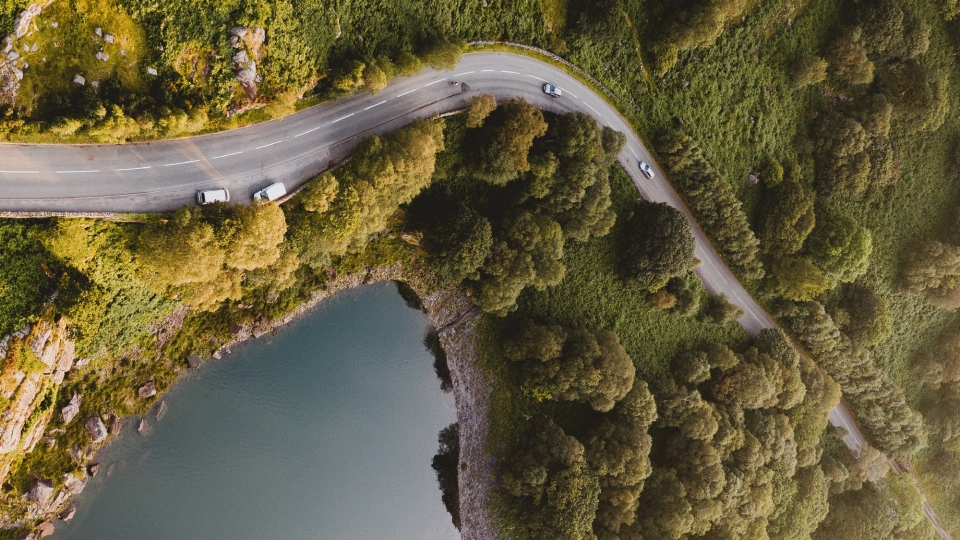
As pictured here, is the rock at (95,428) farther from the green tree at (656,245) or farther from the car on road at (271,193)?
the green tree at (656,245)

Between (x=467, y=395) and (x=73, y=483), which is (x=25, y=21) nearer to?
(x=73, y=483)

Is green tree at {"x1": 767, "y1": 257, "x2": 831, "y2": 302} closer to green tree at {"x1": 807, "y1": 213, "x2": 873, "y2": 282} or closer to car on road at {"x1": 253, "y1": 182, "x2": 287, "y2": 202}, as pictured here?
green tree at {"x1": 807, "y1": 213, "x2": 873, "y2": 282}

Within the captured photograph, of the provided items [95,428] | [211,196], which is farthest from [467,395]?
[95,428]

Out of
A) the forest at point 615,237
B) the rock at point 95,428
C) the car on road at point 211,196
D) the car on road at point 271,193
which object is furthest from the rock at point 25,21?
the rock at point 95,428

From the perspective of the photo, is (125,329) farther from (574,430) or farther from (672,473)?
(672,473)

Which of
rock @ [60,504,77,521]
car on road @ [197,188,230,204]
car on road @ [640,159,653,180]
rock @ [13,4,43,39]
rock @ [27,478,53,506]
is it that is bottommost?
rock @ [60,504,77,521]

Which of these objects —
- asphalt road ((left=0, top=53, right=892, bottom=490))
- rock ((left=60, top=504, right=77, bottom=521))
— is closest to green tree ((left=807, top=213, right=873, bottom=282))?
asphalt road ((left=0, top=53, right=892, bottom=490))

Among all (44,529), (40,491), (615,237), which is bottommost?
(44,529)
